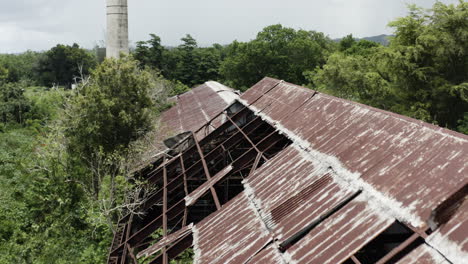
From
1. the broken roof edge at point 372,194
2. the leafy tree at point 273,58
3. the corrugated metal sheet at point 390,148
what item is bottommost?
the broken roof edge at point 372,194

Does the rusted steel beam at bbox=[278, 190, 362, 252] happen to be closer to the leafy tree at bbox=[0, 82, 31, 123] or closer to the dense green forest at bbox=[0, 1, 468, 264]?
the dense green forest at bbox=[0, 1, 468, 264]

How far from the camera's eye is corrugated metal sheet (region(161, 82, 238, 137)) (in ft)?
72.9

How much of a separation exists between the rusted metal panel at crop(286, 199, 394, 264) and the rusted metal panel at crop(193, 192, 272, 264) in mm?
856

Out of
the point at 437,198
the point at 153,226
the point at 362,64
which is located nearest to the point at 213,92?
the point at 362,64

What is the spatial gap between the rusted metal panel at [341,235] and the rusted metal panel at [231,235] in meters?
0.86

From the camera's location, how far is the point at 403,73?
22.7 metres

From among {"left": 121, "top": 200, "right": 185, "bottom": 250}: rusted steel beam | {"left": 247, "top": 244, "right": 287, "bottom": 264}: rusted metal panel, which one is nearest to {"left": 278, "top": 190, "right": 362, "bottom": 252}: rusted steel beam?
{"left": 247, "top": 244, "right": 287, "bottom": 264}: rusted metal panel

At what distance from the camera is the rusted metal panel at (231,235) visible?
6.28 metres

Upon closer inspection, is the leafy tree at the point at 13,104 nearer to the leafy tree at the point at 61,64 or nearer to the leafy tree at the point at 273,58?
the leafy tree at the point at 61,64

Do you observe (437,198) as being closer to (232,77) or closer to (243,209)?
(243,209)

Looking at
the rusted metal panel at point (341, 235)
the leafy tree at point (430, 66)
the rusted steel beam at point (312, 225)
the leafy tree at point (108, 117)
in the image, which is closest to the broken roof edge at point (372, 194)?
the rusted metal panel at point (341, 235)

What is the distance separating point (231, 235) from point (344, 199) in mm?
2277

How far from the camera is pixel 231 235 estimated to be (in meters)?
6.94

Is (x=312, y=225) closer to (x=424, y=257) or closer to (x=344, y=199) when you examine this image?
(x=344, y=199)
